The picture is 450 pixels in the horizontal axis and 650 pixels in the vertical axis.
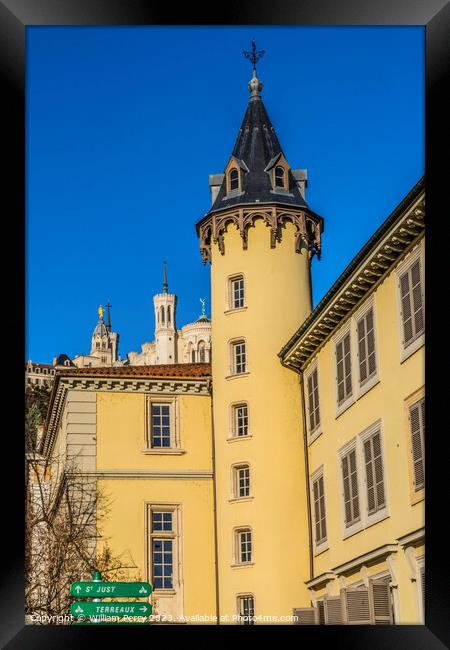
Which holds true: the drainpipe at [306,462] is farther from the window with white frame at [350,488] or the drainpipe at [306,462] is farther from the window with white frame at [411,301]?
the window with white frame at [411,301]

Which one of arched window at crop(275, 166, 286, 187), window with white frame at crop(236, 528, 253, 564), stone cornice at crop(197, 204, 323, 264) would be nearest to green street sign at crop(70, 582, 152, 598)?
window with white frame at crop(236, 528, 253, 564)

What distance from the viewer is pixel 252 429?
38.6m

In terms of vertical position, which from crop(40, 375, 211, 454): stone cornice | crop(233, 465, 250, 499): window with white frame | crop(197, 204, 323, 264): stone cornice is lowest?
crop(233, 465, 250, 499): window with white frame

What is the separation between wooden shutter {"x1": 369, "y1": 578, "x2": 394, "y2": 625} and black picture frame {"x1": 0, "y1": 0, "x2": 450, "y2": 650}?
4823mm

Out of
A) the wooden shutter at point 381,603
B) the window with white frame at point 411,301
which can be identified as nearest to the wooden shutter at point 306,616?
the wooden shutter at point 381,603

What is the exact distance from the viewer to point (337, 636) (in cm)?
2139

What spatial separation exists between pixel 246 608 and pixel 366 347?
10.3 metres

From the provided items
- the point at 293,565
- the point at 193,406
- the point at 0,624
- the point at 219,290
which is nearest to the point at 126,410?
the point at 193,406

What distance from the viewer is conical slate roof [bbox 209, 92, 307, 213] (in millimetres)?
40562

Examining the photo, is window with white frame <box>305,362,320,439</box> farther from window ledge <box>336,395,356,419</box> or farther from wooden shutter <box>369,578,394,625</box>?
wooden shutter <box>369,578,394,625</box>

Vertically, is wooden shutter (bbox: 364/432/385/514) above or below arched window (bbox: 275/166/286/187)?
→ below

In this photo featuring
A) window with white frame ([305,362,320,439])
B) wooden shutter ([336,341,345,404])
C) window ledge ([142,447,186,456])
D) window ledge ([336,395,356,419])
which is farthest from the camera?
window ledge ([142,447,186,456])

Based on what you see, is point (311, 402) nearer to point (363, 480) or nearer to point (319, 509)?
point (319, 509)

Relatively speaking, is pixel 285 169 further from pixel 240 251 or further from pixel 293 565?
pixel 293 565
